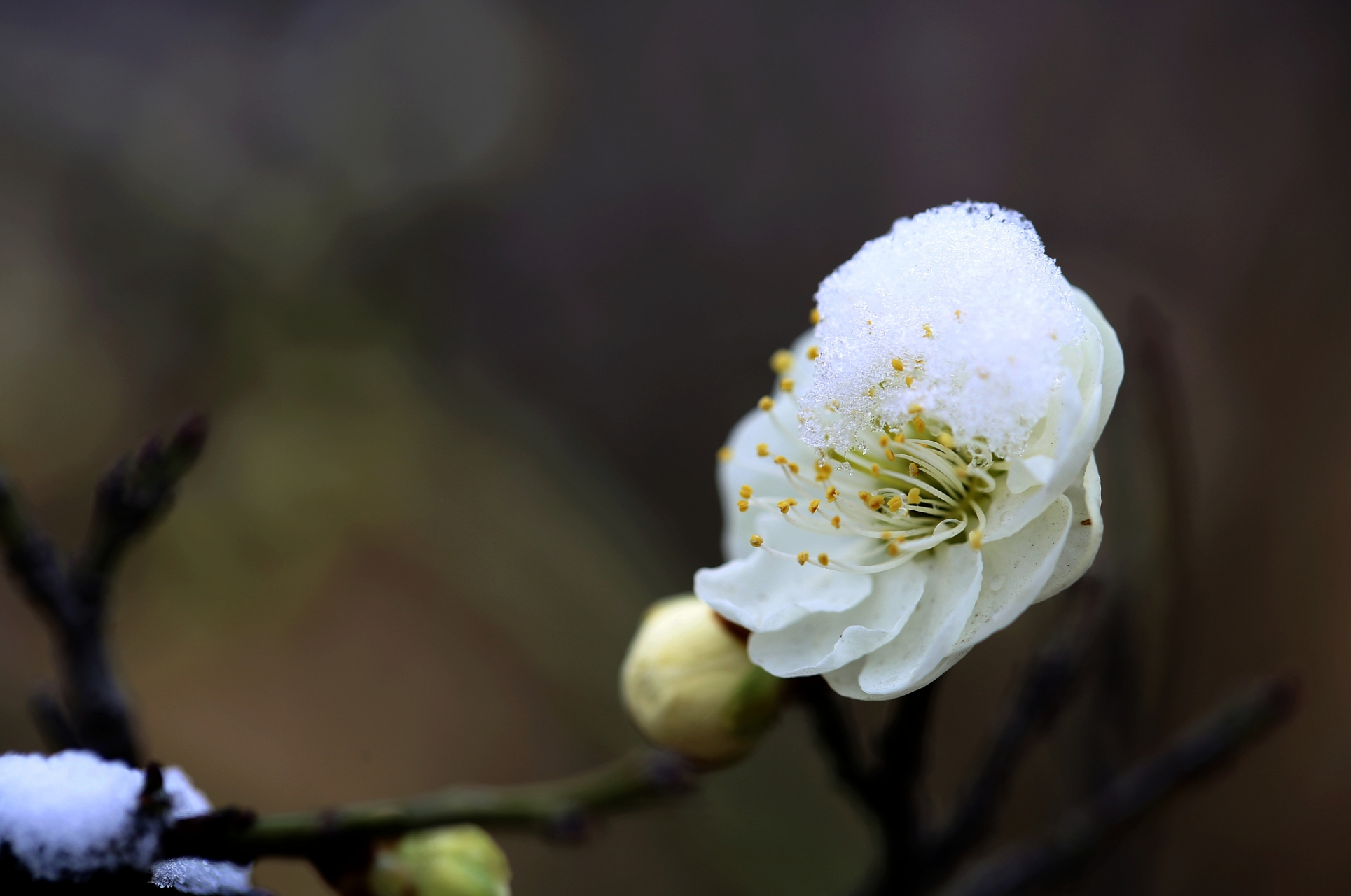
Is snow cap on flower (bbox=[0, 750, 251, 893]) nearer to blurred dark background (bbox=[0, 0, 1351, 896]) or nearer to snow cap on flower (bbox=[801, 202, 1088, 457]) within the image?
snow cap on flower (bbox=[801, 202, 1088, 457])

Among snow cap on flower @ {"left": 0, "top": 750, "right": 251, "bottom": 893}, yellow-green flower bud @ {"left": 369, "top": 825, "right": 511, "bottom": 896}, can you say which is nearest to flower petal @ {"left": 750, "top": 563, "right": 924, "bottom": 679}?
yellow-green flower bud @ {"left": 369, "top": 825, "right": 511, "bottom": 896}

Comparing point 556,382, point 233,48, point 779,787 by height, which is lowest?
point 779,787

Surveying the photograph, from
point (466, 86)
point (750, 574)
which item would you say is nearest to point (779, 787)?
point (750, 574)

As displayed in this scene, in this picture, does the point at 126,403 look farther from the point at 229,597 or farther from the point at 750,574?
the point at 750,574

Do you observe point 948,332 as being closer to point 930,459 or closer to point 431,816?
point 930,459

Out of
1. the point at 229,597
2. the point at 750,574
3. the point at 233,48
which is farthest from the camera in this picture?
the point at 233,48

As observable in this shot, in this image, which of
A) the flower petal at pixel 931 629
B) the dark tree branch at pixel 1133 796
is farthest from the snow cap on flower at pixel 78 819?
the dark tree branch at pixel 1133 796

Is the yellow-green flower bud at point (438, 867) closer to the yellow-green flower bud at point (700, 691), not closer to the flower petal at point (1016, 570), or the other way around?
the yellow-green flower bud at point (700, 691)
